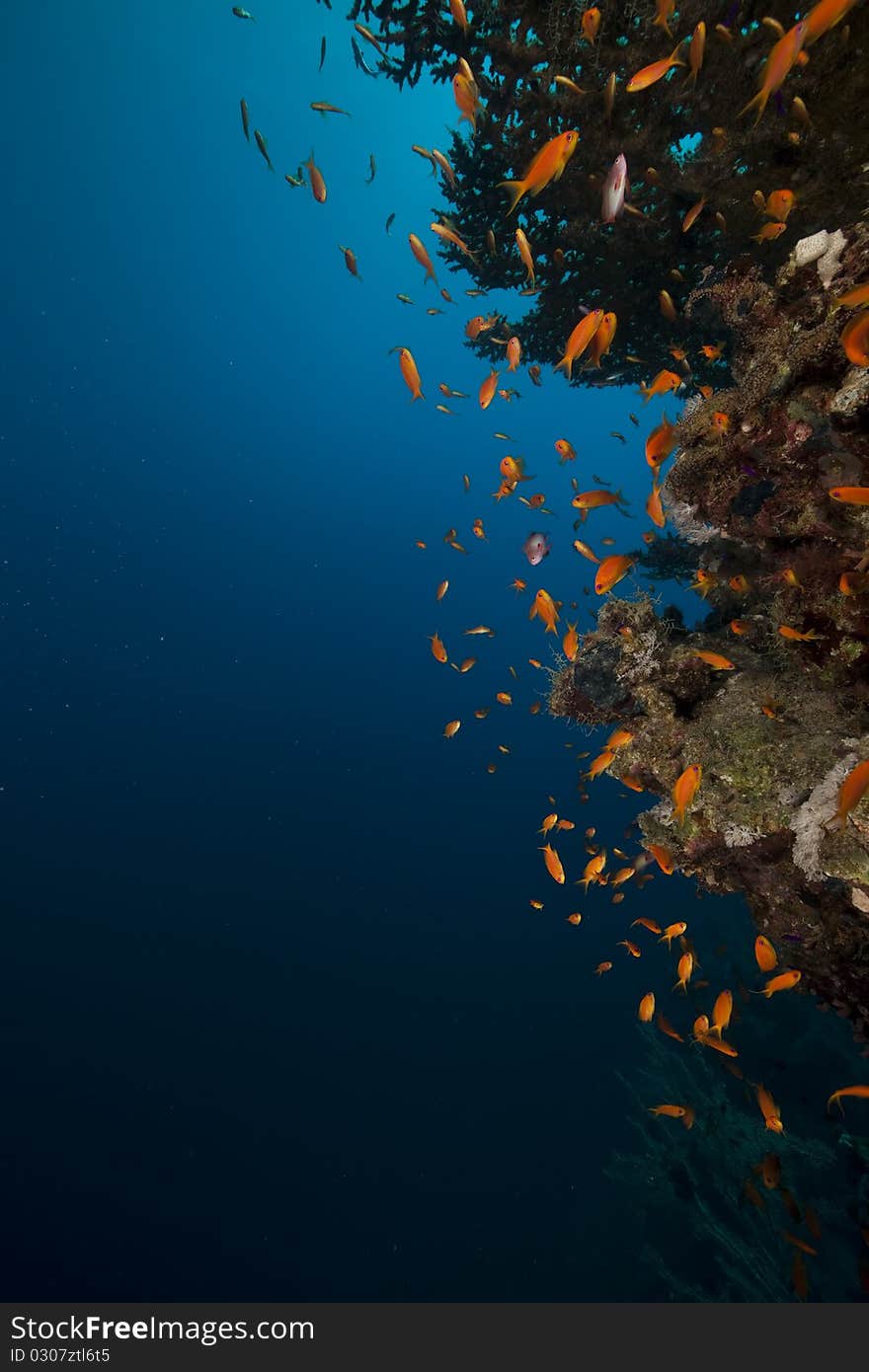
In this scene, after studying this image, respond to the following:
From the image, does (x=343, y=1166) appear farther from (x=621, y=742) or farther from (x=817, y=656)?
(x=817, y=656)

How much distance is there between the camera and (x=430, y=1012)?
61.3 feet

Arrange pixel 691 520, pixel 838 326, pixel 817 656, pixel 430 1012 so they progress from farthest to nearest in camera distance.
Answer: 1. pixel 430 1012
2. pixel 691 520
3. pixel 817 656
4. pixel 838 326

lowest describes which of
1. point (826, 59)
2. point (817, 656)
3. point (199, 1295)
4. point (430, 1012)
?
point (199, 1295)

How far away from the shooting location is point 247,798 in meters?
30.4

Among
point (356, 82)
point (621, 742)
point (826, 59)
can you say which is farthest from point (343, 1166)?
point (356, 82)

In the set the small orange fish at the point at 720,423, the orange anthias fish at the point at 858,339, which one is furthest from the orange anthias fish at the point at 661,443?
the orange anthias fish at the point at 858,339

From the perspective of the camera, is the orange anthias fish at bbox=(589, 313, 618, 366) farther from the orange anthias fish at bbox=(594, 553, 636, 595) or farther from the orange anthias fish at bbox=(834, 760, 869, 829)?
the orange anthias fish at bbox=(834, 760, 869, 829)

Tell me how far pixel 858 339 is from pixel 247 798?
31.5m

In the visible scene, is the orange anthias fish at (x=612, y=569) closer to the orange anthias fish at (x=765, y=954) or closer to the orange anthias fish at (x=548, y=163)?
the orange anthias fish at (x=548, y=163)

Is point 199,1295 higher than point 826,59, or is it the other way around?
point 826,59

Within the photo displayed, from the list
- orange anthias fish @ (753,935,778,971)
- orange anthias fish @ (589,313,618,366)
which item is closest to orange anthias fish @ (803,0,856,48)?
orange anthias fish @ (589,313,618,366)

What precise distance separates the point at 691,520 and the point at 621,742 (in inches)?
80.8

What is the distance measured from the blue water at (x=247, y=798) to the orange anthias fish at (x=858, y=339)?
11.1 metres

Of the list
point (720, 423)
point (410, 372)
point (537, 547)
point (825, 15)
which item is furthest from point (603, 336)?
point (537, 547)
